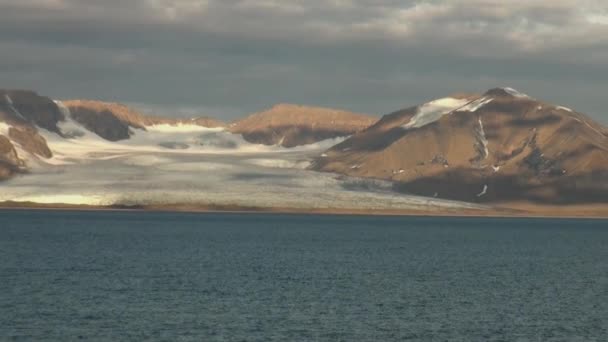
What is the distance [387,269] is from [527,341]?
150 feet

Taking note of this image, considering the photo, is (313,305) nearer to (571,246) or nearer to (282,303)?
(282,303)

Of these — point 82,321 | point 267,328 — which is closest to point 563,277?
point 267,328

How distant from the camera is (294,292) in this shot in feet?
282

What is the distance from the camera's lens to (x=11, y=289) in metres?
83.2

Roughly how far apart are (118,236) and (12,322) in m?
100

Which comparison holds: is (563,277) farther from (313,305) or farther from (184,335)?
(184,335)

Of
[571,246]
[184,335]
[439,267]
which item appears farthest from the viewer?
[571,246]

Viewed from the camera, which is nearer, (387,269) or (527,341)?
(527,341)

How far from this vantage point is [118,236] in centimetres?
16712

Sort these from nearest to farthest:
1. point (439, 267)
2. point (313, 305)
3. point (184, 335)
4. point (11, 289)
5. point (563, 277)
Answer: point (184, 335) < point (313, 305) < point (11, 289) < point (563, 277) < point (439, 267)

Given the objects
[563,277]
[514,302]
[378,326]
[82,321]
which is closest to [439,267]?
[563,277]

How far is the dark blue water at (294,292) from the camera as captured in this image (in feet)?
220

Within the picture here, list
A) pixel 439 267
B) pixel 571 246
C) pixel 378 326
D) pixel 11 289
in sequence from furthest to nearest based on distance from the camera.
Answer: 1. pixel 571 246
2. pixel 439 267
3. pixel 11 289
4. pixel 378 326

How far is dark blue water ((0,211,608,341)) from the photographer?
67000 mm
